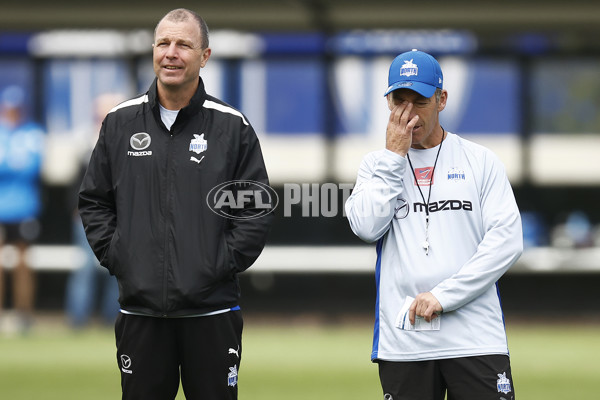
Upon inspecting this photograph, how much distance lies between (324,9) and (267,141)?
5.76ft

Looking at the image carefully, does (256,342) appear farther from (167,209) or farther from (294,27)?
(167,209)

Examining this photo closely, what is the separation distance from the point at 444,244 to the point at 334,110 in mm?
8462

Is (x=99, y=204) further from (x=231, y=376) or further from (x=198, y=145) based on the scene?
(x=231, y=376)

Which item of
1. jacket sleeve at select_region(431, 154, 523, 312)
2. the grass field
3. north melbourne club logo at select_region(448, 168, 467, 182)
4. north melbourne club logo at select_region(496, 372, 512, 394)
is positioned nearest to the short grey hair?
north melbourne club logo at select_region(448, 168, 467, 182)

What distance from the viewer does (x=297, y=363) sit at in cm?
913

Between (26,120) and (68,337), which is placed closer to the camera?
(68,337)

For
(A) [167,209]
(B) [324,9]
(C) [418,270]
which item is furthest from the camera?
(B) [324,9]

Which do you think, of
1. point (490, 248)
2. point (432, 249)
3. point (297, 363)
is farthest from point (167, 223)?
point (297, 363)

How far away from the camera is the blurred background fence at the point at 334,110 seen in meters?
12.2

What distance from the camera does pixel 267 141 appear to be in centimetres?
1255

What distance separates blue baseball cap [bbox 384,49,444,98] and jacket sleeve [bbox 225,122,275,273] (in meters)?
0.72

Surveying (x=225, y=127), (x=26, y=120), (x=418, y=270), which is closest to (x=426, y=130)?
(x=418, y=270)

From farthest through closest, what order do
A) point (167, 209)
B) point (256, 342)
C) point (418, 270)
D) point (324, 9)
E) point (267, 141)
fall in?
1. point (267, 141)
2. point (324, 9)
3. point (256, 342)
4. point (167, 209)
5. point (418, 270)

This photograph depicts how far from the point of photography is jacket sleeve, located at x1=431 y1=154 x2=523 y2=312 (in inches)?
157
